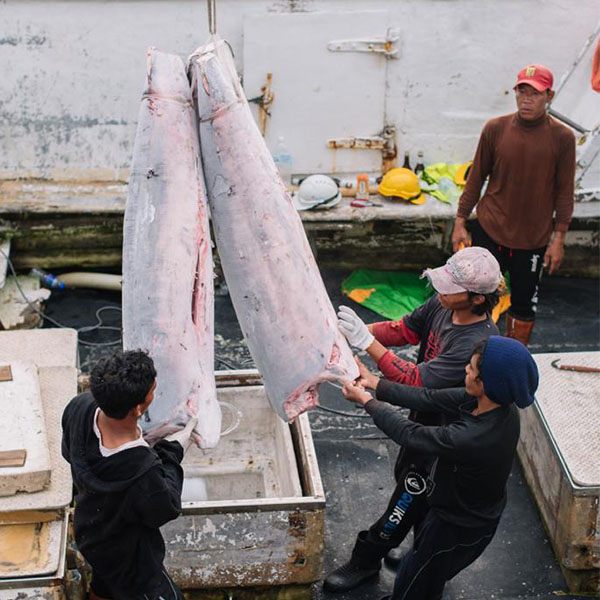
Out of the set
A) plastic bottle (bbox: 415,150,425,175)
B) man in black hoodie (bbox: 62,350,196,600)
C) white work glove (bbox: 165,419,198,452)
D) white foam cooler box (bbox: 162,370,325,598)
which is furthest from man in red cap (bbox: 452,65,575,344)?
man in black hoodie (bbox: 62,350,196,600)

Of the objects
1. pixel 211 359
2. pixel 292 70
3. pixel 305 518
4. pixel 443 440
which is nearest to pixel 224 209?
pixel 211 359

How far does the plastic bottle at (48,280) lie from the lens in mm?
7129

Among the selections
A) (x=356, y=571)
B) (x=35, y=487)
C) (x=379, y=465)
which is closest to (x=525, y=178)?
(x=379, y=465)

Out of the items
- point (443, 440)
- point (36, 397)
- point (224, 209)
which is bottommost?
point (36, 397)

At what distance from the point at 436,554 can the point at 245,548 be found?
2.94 feet

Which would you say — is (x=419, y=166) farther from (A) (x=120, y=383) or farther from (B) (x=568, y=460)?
(A) (x=120, y=383)

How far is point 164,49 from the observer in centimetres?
701

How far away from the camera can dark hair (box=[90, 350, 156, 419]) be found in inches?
107

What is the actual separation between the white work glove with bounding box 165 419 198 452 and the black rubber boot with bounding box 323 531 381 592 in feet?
4.83

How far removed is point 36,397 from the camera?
14.0 ft

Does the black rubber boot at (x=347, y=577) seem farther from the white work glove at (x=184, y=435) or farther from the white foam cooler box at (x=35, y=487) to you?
the white work glove at (x=184, y=435)

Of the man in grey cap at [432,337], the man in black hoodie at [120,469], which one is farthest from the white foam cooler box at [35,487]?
the man in grey cap at [432,337]

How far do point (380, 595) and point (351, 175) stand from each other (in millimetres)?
4130

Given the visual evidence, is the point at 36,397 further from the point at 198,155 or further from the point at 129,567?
the point at 198,155
